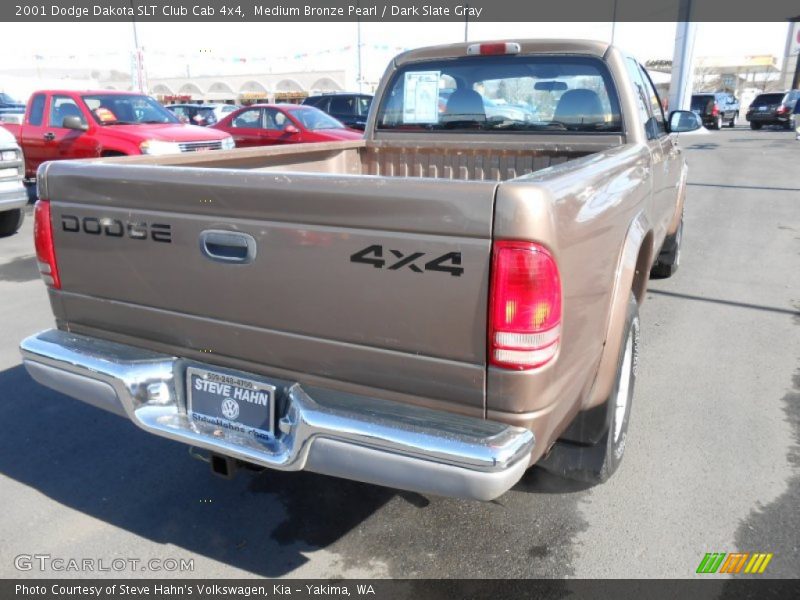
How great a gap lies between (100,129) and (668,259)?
806 centimetres

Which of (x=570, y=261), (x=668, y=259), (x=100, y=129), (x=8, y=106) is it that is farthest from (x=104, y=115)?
(x=8, y=106)

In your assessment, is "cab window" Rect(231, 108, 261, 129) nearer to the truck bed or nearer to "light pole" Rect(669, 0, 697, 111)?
the truck bed

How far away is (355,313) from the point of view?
2.09 metres

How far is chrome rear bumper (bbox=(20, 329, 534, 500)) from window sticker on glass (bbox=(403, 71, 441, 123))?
264cm

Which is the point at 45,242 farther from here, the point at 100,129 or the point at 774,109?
the point at 774,109

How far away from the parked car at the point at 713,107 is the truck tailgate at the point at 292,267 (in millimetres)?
28928

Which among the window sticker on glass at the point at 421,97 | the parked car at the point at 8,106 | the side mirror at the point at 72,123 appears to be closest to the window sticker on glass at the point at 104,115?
the side mirror at the point at 72,123

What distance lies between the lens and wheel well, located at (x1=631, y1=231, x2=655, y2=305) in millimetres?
3451

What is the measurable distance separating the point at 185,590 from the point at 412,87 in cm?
337

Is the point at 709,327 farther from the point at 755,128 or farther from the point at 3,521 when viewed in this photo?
the point at 755,128

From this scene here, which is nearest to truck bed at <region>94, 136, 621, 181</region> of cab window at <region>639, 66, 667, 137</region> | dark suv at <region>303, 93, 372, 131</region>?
cab window at <region>639, 66, 667, 137</region>

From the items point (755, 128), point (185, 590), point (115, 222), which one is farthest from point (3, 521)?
point (755, 128)

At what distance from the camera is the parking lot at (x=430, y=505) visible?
264 centimetres

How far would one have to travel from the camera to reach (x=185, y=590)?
251cm
